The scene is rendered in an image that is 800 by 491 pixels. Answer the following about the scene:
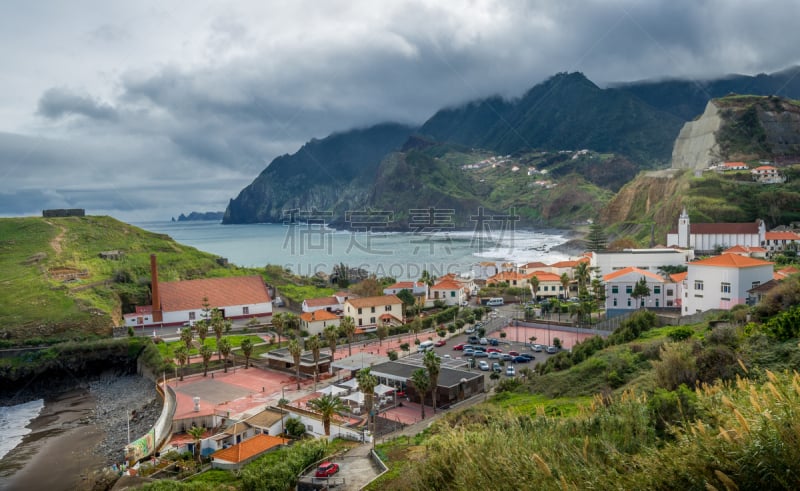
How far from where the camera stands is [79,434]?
26047 millimetres

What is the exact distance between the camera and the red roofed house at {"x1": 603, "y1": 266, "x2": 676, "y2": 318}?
4009 cm

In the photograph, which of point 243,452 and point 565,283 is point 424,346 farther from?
point 565,283

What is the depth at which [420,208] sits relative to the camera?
196 m

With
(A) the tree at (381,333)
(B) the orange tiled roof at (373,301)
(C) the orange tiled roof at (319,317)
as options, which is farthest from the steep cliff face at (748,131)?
(C) the orange tiled roof at (319,317)

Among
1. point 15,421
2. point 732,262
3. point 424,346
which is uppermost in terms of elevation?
point 732,262

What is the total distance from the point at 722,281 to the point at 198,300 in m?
41.4

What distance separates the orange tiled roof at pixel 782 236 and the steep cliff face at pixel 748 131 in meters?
39.9

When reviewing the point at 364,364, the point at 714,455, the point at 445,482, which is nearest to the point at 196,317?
the point at 364,364

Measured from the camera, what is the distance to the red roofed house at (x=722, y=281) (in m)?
31.9

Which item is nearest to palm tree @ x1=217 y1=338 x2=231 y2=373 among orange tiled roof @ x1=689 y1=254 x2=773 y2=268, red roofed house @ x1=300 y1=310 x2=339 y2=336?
red roofed house @ x1=300 y1=310 x2=339 y2=336

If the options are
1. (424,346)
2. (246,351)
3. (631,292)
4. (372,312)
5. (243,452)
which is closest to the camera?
(243,452)

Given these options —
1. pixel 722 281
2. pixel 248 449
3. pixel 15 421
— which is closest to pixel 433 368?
pixel 248 449

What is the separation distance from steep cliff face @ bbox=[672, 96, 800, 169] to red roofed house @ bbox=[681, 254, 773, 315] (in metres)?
75.2

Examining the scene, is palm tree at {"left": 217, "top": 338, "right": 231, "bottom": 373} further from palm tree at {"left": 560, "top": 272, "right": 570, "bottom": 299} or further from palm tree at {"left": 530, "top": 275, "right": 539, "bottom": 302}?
palm tree at {"left": 560, "top": 272, "right": 570, "bottom": 299}
